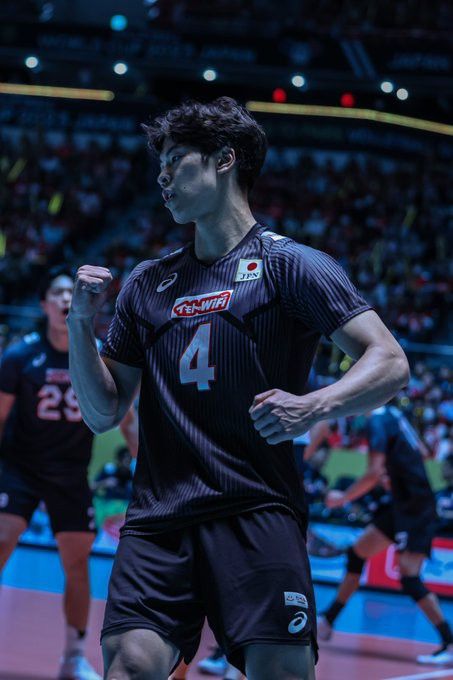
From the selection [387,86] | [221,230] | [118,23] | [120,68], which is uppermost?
[118,23]

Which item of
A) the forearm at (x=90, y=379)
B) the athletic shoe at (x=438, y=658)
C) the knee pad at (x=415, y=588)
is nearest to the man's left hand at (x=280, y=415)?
the forearm at (x=90, y=379)

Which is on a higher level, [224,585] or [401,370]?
[401,370]

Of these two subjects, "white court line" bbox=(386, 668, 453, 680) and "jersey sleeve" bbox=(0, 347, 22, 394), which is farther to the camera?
"white court line" bbox=(386, 668, 453, 680)

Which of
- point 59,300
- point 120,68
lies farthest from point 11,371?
point 120,68

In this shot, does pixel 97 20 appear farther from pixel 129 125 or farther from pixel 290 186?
pixel 290 186

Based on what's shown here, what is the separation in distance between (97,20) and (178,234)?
365 inches

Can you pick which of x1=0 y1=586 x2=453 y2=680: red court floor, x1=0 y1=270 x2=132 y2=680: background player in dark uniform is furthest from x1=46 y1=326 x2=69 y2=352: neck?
x1=0 y1=586 x2=453 y2=680: red court floor

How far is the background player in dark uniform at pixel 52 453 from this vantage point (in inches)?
260

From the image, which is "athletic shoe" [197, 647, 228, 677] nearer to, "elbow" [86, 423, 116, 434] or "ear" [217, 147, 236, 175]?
"elbow" [86, 423, 116, 434]

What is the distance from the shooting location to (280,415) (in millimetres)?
2889

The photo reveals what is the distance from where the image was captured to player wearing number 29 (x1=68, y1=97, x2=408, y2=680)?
10.2 ft

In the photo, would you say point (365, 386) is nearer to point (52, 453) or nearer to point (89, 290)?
point (89, 290)

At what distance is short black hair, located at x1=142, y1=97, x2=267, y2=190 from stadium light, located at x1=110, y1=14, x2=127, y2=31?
2658 cm

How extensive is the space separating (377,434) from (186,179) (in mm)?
5595
